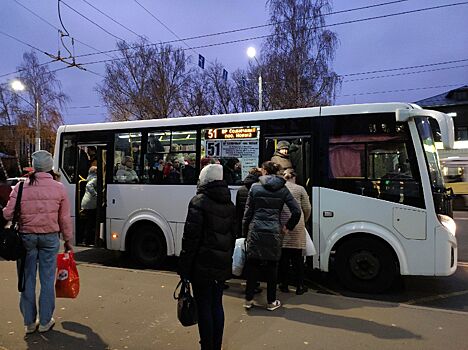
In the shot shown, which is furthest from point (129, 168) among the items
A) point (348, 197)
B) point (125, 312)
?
point (348, 197)

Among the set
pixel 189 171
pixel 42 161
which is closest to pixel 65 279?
pixel 42 161

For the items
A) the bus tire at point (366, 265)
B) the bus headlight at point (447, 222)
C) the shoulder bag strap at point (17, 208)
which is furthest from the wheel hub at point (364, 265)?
the shoulder bag strap at point (17, 208)

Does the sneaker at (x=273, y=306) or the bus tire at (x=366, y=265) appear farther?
the bus tire at (x=366, y=265)

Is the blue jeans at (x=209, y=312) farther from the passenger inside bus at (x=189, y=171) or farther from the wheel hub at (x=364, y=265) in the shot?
the passenger inside bus at (x=189, y=171)

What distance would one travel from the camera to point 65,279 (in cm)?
470

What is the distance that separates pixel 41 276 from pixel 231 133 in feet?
12.4

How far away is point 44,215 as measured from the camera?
4379 millimetres

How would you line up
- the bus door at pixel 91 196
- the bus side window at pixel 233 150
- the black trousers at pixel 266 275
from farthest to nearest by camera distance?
the bus door at pixel 91 196 < the bus side window at pixel 233 150 < the black trousers at pixel 266 275

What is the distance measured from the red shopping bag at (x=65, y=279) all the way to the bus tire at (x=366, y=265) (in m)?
3.67

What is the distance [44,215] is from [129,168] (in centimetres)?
378

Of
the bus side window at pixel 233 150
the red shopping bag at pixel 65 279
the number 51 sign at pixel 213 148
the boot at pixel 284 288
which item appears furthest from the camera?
the number 51 sign at pixel 213 148

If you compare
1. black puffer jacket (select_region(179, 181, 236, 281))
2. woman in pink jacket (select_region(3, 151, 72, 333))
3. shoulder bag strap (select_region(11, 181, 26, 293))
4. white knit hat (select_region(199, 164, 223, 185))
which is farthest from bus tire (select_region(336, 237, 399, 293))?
shoulder bag strap (select_region(11, 181, 26, 293))

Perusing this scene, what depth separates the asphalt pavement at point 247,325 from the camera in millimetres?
4242

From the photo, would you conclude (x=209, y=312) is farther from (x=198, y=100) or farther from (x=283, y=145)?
(x=198, y=100)
